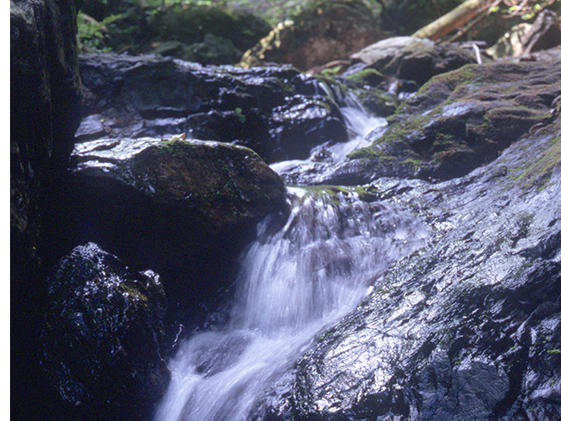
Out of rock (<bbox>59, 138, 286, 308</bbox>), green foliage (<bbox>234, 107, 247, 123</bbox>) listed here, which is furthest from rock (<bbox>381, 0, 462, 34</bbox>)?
rock (<bbox>59, 138, 286, 308</bbox>)

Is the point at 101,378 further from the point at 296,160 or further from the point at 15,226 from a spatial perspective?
the point at 296,160

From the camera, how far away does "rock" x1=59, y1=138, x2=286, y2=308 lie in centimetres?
338

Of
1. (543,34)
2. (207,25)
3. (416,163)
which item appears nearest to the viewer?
(416,163)

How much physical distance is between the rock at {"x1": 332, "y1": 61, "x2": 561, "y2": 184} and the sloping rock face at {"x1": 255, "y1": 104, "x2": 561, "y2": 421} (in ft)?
5.30

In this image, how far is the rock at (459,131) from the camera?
5.05 meters

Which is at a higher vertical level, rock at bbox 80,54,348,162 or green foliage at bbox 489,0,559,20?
green foliage at bbox 489,0,559,20

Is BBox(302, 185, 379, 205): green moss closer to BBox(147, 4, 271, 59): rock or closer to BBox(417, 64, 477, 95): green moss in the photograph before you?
BBox(417, 64, 477, 95): green moss

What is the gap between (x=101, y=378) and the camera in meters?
2.74

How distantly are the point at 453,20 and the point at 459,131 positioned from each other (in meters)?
7.61

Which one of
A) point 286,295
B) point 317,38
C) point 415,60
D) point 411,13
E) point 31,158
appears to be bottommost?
point 286,295

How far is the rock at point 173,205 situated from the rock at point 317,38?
331 inches

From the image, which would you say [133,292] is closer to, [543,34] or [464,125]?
[464,125]

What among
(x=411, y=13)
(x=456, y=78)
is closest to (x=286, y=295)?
(x=456, y=78)

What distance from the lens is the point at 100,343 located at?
9.20 ft
